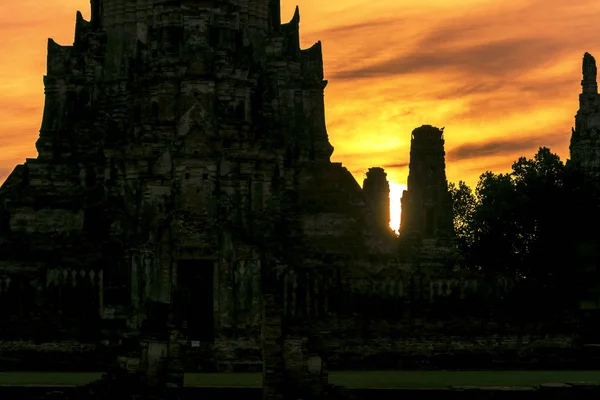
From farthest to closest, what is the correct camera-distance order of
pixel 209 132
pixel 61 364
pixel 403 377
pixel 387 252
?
pixel 387 252
pixel 209 132
pixel 61 364
pixel 403 377

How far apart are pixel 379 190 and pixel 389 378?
881 inches

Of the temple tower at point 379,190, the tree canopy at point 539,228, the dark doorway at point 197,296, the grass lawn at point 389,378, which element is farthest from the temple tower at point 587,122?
the grass lawn at point 389,378

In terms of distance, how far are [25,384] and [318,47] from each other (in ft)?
79.8

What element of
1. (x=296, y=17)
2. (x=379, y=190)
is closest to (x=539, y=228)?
(x=379, y=190)

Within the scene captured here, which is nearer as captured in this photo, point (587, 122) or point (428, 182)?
point (428, 182)

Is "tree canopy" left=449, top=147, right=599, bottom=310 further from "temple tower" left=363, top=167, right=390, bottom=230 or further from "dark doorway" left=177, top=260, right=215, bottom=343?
"dark doorway" left=177, top=260, right=215, bottom=343

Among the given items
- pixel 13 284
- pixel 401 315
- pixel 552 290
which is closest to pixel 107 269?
pixel 13 284

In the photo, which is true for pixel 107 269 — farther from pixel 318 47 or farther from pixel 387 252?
pixel 318 47

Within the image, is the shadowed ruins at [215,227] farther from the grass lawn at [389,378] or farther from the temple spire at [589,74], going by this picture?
the temple spire at [589,74]

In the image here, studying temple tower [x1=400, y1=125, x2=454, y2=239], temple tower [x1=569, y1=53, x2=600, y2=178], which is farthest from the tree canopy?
temple tower [x1=569, y1=53, x2=600, y2=178]

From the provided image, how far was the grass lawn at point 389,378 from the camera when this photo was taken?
28358 millimetres

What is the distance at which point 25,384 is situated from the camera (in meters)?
27.5

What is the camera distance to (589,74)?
2542 inches

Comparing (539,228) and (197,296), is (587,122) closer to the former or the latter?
(539,228)
